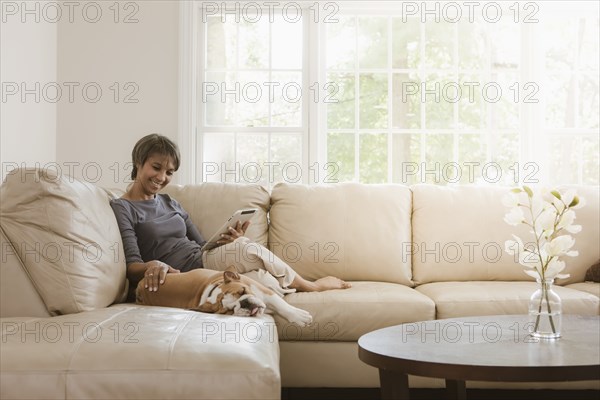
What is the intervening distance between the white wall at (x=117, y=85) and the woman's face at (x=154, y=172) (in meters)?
1.49

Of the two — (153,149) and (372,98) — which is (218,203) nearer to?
(153,149)

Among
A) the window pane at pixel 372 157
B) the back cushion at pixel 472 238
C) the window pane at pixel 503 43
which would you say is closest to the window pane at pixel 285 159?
the window pane at pixel 372 157

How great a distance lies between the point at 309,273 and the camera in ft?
12.4

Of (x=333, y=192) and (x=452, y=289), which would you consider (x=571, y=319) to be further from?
(x=333, y=192)

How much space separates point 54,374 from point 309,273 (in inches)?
76.5

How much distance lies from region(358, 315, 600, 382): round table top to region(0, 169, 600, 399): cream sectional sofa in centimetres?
36

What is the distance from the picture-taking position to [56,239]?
265cm

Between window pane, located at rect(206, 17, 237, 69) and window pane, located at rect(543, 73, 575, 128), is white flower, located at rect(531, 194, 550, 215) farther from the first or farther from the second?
window pane, located at rect(206, 17, 237, 69)

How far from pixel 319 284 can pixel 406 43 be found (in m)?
2.21

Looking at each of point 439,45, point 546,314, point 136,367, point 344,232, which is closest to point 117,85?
point 344,232

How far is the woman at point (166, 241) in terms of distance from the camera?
10.6 ft

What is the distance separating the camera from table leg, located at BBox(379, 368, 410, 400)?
218 cm

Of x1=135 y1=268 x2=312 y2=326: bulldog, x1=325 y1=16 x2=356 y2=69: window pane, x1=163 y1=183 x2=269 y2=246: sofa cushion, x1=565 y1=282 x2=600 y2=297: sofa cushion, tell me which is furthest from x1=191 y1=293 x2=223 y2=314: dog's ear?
x1=325 y1=16 x2=356 y2=69: window pane

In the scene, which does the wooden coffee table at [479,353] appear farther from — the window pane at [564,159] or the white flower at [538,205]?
the window pane at [564,159]
